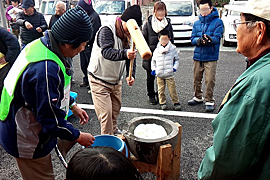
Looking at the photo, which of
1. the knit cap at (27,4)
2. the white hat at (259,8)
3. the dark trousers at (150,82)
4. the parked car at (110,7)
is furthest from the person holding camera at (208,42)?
the parked car at (110,7)

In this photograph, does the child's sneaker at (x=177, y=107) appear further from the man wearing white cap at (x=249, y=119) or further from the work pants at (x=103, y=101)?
the man wearing white cap at (x=249, y=119)

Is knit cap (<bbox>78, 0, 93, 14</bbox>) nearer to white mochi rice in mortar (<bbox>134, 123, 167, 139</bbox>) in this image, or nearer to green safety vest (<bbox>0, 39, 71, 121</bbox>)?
white mochi rice in mortar (<bbox>134, 123, 167, 139</bbox>)

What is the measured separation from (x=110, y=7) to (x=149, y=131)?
860 cm

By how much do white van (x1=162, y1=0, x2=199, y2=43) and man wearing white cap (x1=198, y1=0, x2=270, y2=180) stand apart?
340 inches

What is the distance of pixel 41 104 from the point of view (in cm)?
154

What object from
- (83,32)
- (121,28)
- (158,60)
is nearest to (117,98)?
(121,28)

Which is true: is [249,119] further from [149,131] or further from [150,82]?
[150,82]

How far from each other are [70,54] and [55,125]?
1.81ft

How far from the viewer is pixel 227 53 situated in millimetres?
8680

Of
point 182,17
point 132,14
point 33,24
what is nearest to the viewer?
point 132,14

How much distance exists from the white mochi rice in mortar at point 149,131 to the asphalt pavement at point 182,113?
0.66 metres

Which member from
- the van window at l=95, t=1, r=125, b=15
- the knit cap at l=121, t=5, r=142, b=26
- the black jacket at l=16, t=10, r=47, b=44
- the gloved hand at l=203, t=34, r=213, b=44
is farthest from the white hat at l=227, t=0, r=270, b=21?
the van window at l=95, t=1, r=125, b=15

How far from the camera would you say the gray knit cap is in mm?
1660

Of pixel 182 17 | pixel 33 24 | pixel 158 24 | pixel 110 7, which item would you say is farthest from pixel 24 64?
pixel 182 17
